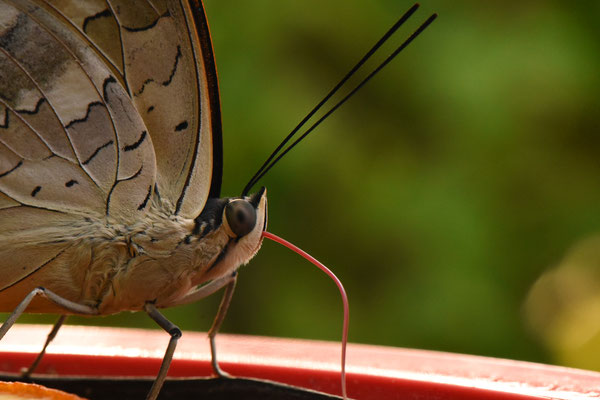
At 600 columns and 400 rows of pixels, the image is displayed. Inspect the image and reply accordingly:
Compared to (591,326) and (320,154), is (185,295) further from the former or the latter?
(591,326)

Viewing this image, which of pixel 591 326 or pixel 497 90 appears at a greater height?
pixel 497 90

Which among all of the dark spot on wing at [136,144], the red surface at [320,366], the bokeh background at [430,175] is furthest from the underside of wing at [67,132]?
the bokeh background at [430,175]

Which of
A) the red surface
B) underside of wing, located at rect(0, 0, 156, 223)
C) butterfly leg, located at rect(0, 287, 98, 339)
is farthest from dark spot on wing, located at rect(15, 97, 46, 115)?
the red surface

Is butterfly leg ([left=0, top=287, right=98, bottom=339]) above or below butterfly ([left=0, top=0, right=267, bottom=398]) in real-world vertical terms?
below

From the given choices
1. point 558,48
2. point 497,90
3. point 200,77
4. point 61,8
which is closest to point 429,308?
point 497,90

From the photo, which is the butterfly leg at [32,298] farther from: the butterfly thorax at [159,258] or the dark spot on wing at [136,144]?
the dark spot on wing at [136,144]

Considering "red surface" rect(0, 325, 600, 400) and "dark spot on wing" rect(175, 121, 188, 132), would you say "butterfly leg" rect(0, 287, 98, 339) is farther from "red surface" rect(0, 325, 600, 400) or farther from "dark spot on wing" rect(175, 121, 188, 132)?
"dark spot on wing" rect(175, 121, 188, 132)
